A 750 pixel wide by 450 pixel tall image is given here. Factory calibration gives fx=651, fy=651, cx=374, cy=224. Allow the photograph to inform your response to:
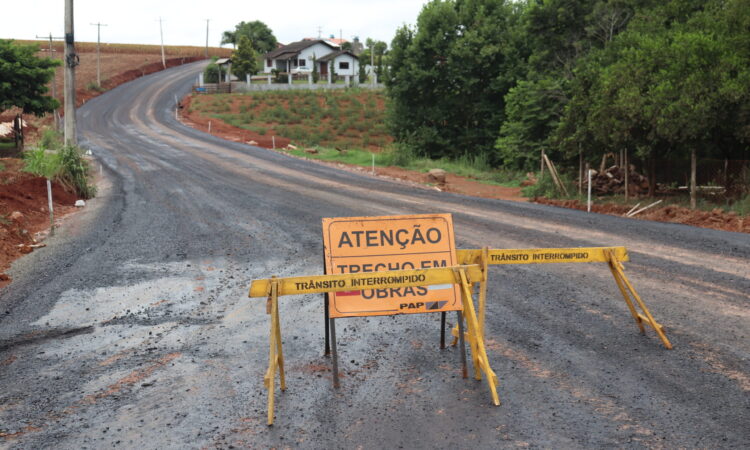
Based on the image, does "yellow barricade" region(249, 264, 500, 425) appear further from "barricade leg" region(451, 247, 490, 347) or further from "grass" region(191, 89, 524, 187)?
"grass" region(191, 89, 524, 187)

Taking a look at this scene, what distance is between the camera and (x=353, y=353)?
743 centimetres

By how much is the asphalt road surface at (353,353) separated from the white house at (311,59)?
89.1m

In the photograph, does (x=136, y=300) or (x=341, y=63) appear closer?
(x=136, y=300)

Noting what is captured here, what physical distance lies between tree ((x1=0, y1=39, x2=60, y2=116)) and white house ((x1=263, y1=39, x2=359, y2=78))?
69912 millimetres

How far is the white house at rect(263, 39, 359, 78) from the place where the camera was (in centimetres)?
10088

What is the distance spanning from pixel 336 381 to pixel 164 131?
46670 millimetres

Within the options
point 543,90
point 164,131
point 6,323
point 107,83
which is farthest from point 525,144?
point 107,83

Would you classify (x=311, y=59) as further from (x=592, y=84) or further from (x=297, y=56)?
(x=592, y=84)

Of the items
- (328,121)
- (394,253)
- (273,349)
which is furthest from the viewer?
(328,121)

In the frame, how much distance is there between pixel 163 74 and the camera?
93.9 m

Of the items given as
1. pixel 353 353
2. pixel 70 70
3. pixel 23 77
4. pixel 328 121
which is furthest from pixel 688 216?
pixel 328 121

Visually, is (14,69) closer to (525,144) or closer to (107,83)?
(525,144)

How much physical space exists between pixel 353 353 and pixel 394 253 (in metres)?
1.26

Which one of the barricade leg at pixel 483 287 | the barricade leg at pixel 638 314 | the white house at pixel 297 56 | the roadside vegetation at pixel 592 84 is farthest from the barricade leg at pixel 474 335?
the white house at pixel 297 56
